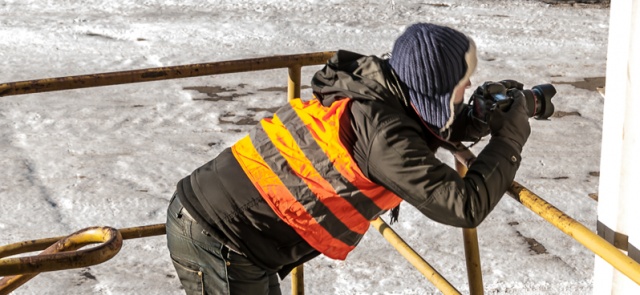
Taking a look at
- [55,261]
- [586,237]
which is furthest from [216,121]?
[586,237]

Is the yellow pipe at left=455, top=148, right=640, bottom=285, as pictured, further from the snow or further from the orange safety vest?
the snow

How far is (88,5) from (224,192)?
665 cm

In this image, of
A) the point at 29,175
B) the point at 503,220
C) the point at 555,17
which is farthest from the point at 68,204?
the point at 555,17

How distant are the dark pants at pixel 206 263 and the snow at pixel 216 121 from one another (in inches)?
72.6

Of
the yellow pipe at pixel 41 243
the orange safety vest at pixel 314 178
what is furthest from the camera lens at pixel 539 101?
the yellow pipe at pixel 41 243

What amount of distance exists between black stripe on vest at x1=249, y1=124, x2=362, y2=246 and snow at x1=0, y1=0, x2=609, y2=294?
6.76 ft

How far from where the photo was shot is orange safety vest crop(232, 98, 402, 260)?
90.0 inches

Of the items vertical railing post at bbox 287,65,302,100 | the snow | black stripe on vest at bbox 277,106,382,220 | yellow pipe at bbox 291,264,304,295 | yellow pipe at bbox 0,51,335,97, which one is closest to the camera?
black stripe on vest at bbox 277,106,382,220

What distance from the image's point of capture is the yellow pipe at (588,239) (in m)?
1.85

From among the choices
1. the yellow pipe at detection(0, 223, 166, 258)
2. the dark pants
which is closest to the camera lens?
the dark pants

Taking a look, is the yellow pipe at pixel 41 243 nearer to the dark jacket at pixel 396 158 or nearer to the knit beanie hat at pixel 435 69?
the dark jacket at pixel 396 158

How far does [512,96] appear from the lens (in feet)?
7.54

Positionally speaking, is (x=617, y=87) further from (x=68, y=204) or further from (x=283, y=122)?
(x=68, y=204)

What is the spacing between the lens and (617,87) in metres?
2.30
